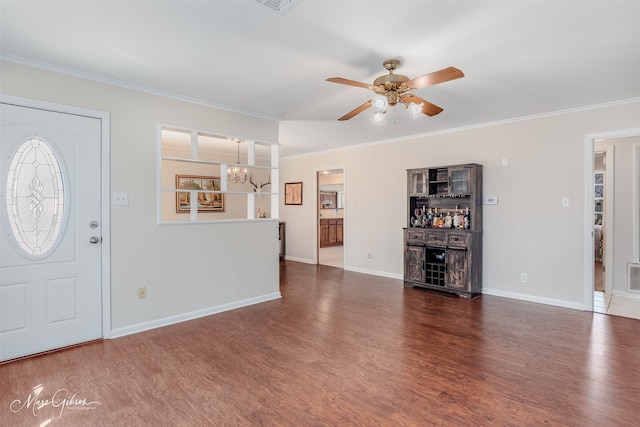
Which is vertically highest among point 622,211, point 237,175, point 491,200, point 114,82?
point 114,82

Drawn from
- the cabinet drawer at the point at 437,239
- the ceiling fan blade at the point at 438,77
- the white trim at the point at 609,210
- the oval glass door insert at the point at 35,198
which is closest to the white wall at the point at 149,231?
the oval glass door insert at the point at 35,198

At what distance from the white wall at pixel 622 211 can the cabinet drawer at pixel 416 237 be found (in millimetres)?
2572

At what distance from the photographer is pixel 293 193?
25.5 ft

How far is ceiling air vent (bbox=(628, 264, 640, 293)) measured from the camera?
15.2 ft

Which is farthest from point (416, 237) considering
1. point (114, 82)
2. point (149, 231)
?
point (114, 82)

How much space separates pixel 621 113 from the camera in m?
3.81

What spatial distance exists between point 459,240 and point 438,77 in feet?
9.59

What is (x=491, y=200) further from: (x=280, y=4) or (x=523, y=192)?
(x=280, y=4)

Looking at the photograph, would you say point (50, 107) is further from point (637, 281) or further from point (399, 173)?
point (637, 281)

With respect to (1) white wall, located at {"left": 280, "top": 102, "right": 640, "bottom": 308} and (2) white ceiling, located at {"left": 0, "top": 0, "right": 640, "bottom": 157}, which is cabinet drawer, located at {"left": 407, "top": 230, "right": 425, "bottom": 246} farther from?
(2) white ceiling, located at {"left": 0, "top": 0, "right": 640, "bottom": 157}

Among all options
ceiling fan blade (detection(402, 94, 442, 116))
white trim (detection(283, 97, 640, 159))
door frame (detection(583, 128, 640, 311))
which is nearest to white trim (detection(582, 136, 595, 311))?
door frame (detection(583, 128, 640, 311))

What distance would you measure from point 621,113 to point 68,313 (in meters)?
5.96

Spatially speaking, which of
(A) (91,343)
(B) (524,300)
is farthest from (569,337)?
(A) (91,343)

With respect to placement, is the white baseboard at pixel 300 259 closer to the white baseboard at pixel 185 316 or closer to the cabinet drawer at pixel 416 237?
the cabinet drawer at pixel 416 237
